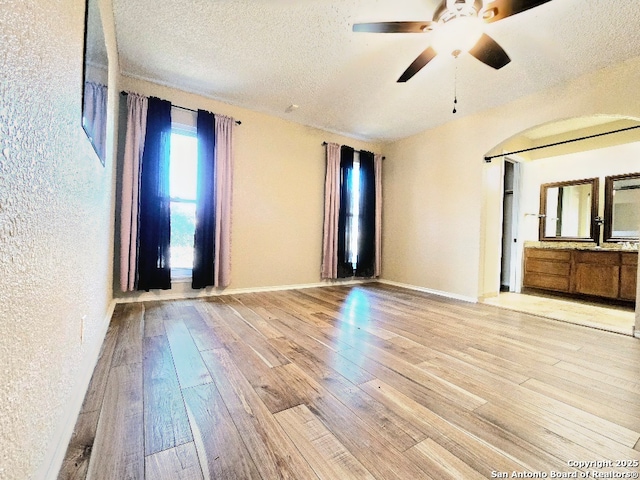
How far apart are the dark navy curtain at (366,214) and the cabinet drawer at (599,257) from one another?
119 inches

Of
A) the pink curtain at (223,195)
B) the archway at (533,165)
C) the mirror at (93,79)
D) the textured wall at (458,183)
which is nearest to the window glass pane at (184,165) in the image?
the pink curtain at (223,195)

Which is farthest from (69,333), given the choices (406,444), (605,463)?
(605,463)

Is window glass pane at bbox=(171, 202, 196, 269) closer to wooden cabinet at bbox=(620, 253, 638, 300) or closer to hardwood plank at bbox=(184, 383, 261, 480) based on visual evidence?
hardwood plank at bbox=(184, 383, 261, 480)

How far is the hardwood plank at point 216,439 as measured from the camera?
95cm

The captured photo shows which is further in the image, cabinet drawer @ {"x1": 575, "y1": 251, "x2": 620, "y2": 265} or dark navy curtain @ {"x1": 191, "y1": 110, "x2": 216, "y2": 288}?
cabinet drawer @ {"x1": 575, "y1": 251, "x2": 620, "y2": 265}

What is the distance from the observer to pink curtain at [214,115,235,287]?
3.49 meters

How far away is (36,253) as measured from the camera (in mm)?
725

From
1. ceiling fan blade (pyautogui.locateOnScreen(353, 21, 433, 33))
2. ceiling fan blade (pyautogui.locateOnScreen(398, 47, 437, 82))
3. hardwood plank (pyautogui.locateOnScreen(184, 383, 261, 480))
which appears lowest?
hardwood plank (pyautogui.locateOnScreen(184, 383, 261, 480))

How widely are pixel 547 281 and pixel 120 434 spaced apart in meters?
5.50

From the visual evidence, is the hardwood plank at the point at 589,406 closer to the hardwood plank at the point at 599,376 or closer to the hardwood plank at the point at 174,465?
the hardwood plank at the point at 599,376

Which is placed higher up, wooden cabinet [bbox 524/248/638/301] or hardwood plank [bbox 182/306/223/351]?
wooden cabinet [bbox 524/248/638/301]

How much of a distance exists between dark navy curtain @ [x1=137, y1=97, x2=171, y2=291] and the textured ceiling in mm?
543

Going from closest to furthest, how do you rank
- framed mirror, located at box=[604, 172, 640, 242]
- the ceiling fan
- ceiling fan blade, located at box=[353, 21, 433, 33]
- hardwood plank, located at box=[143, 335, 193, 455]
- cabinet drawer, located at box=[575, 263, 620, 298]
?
hardwood plank, located at box=[143, 335, 193, 455] < the ceiling fan < ceiling fan blade, located at box=[353, 21, 433, 33] < cabinet drawer, located at box=[575, 263, 620, 298] < framed mirror, located at box=[604, 172, 640, 242]

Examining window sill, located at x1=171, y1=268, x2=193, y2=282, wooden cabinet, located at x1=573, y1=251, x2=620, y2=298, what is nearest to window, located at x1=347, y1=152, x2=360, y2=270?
window sill, located at x1=171, y1=268, x2=193, y2=282
